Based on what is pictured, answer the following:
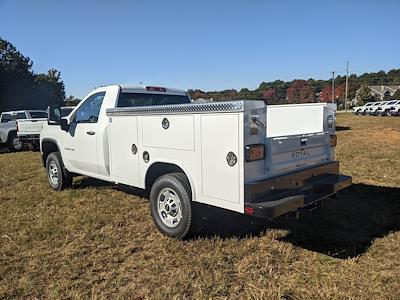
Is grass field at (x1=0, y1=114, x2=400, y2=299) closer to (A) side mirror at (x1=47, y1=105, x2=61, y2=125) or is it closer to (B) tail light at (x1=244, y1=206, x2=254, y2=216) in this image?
(B) tail light at (x1=244, y1=206, x2=254, y2=216)

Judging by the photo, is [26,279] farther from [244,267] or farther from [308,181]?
[308,181]

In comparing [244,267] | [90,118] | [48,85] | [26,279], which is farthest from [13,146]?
[48,85]

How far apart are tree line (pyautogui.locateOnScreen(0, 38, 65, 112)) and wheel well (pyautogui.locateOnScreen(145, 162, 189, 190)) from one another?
4193 cm

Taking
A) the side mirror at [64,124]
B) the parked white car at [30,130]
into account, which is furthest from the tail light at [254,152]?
the parked white car at [30,130]

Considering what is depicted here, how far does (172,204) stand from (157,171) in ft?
1.77

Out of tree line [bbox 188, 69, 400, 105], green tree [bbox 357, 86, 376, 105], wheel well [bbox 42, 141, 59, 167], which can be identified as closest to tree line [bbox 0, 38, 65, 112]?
tree line [bbox 188, 69, 400, 105]

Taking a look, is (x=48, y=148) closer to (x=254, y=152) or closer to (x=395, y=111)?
(x=254, y=152)

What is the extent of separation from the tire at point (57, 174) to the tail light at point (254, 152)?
4.60 meters

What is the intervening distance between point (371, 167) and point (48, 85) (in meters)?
49.9

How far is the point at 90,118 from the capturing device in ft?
19.9

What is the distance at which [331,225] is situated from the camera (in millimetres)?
4875

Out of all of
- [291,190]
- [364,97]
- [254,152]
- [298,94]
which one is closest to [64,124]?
[254,152]

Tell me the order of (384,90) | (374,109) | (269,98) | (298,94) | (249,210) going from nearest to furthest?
(249,210) → (269,98) → (374,109) → (298,94) → (384,90)

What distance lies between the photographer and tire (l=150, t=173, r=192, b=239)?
14.0 ft
